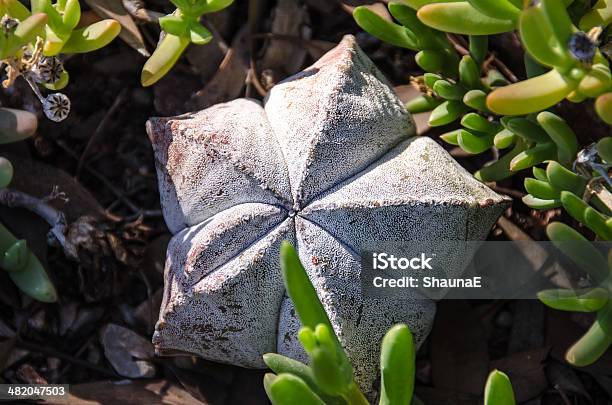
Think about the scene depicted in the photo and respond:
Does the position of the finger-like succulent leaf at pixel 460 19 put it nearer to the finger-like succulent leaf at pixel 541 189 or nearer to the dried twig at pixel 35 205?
the finger-like succulent leaf at pixel 541 189

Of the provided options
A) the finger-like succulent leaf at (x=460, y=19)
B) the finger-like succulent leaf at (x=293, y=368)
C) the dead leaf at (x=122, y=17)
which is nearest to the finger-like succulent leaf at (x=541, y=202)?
the finger-like succulent leaf at (x=460, y=19)

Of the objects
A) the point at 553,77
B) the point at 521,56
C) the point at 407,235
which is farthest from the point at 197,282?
the point at 521,56

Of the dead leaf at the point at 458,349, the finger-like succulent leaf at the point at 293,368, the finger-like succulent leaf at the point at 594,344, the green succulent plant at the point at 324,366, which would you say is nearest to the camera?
the green succulent plant at the point at 324,366

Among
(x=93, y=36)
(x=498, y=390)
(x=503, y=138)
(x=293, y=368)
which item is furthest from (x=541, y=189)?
(x=93, y=36)

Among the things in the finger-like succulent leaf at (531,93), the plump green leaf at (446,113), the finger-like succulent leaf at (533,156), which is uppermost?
the finger-like succulent leaf at (531,93)

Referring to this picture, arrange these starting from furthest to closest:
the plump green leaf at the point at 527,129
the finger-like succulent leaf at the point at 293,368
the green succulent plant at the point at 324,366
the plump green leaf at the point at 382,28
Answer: the plump green leaf at the point at 382,28 < the plump green leaf at the point at 527,129 < the finger-like succulent leaf at the point at 293,368 < the green succulent plant at the point at 324,366

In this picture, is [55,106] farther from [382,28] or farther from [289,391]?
[289,391]

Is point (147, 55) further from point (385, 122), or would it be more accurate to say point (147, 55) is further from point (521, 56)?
point (521, 56)

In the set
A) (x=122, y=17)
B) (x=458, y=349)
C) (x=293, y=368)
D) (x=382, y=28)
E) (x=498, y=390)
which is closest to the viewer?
(x=498, y=390)
